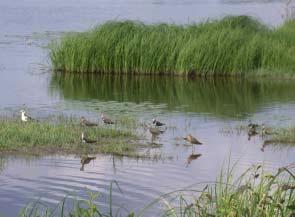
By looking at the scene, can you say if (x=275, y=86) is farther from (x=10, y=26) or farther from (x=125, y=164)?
(x=10, y=26)

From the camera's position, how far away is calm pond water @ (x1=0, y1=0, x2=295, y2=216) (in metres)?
9.66

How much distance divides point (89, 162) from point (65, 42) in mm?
9776

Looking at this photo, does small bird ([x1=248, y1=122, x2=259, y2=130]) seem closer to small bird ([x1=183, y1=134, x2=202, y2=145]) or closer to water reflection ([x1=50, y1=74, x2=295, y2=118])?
small bird ([x1=183, y1=134, x2=202, y2=145])

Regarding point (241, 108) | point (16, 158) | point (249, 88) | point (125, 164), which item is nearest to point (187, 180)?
point (125, 164)

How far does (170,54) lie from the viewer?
20125mm

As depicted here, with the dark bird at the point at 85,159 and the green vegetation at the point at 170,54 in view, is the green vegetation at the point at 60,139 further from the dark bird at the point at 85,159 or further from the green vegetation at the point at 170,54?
the green vegetation at the point at 170,54

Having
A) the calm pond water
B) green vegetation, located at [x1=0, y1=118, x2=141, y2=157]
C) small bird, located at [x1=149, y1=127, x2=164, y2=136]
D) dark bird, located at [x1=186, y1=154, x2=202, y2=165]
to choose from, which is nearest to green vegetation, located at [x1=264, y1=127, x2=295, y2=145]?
the calm pond water

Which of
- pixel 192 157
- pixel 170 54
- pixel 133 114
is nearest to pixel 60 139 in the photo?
pixel 192 157

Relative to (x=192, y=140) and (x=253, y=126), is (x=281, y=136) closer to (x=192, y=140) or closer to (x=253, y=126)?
(x=253, y=126)

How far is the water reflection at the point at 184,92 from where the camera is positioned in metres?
16.7

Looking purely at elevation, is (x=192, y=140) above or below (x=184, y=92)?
above

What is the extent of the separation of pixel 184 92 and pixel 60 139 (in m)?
7.06

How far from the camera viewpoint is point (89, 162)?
35.6ft

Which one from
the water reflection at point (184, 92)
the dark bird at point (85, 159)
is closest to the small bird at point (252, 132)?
the water reflection at point (184, 92)
